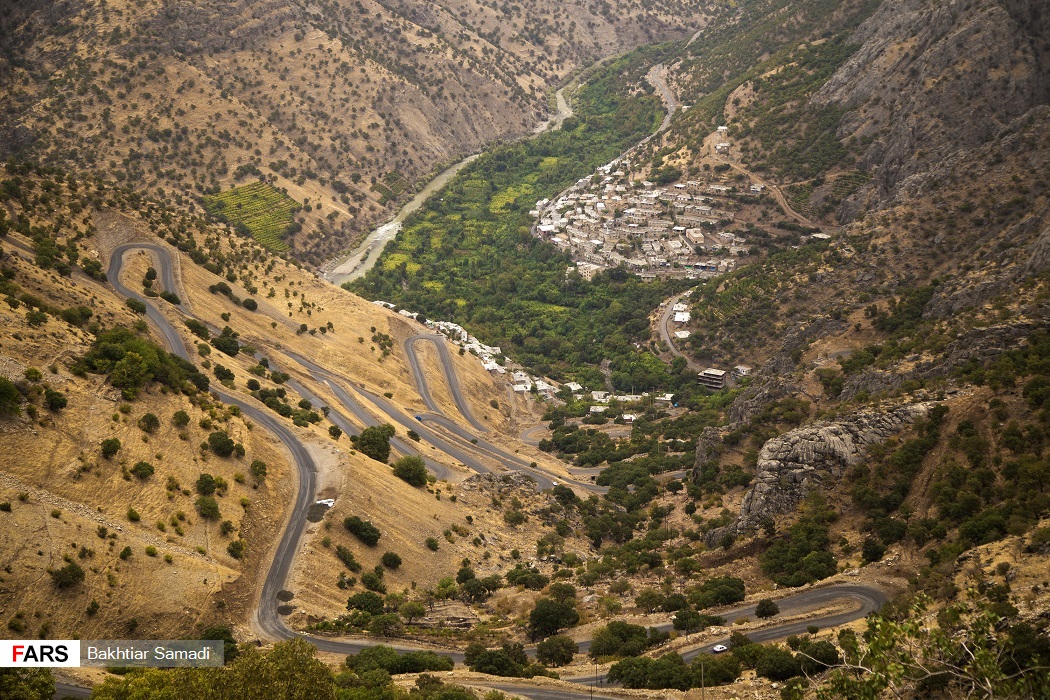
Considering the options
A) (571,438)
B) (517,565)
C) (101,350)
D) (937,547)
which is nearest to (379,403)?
(571,438)

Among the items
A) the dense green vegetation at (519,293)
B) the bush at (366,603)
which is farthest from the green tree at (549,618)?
the dense green vegetation at (519,293)

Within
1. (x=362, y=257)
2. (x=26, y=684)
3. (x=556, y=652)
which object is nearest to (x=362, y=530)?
(x=556, y=652)

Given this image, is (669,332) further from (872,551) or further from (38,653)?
(38,653)

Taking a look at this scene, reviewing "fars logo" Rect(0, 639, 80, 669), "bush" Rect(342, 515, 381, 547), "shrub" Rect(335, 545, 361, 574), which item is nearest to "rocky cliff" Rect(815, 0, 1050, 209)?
"bush" Rect(342, 515, 381, 547)

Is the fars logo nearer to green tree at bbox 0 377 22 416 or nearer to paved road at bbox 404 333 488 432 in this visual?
green tree at bbox 0 377 22 416

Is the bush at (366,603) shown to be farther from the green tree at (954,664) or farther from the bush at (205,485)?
the green tree at (954,664)

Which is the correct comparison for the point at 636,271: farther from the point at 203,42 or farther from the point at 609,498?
the point at 203,42

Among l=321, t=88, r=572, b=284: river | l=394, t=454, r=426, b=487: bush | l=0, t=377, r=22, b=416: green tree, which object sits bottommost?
l=0, t=377, r=22, b=416: green tree
